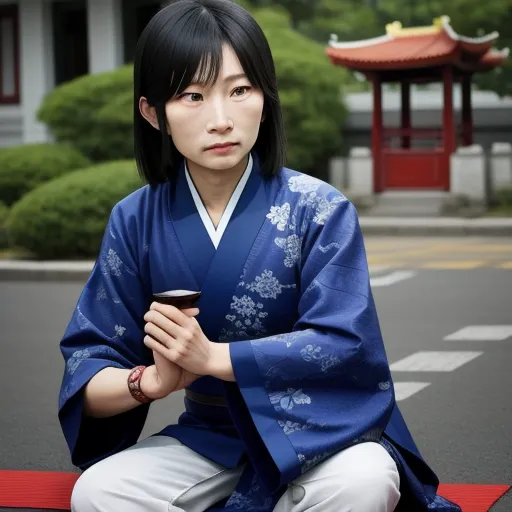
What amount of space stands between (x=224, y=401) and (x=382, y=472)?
21.2 inches

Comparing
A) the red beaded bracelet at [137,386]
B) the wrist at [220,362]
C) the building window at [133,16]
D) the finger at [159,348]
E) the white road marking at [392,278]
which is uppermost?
the building window at [133,16]

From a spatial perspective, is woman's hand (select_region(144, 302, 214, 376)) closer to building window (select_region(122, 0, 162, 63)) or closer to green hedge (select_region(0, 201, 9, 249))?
green hedge (select_region(0, 201, 9, 249))

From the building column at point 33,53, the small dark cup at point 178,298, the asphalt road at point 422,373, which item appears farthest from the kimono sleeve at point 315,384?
the building column at point 33,53

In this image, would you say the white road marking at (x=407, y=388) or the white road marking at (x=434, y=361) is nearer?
the white road marking at (x=407, y=388)

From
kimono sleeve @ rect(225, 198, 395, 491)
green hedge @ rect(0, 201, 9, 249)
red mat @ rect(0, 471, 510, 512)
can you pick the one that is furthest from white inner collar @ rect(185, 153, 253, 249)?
green hedge @ rect(0, 201, 9, 249)

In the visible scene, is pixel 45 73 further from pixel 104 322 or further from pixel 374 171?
pixel 104 322

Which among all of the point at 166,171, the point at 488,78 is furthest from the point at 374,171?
the point at 166,171

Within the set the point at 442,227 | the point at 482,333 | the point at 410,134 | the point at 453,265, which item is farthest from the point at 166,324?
the point at 410,134

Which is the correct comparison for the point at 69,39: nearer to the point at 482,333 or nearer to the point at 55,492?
the point at 482,333

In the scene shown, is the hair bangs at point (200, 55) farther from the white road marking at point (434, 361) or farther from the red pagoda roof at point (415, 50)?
the red pagoda roof at point (415, 50)

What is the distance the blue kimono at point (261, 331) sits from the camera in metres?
3.22

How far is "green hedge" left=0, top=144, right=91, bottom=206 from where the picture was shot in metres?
19.6

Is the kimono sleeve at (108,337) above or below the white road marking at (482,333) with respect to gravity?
above

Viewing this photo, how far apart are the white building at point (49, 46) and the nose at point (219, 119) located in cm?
2101
